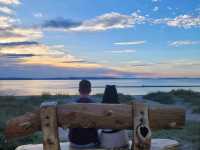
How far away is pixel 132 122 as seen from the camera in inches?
199

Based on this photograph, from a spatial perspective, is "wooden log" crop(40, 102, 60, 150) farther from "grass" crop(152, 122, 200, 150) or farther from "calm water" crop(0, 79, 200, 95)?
"calm water" crop(0, 79, 200, 95)

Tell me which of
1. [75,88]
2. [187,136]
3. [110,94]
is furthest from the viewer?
[75,88]

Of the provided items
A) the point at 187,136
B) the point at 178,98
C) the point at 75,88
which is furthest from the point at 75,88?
the point at 187,136

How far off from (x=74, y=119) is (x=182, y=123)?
1.06 m

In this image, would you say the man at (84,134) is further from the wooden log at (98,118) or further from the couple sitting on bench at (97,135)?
the wooden log at (98,118)

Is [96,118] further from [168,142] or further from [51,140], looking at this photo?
[168,142]

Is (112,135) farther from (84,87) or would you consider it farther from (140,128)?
(140,128)

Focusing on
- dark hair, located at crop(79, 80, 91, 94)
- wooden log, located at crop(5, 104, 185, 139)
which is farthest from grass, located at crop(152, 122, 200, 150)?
wooden log, located at crop(5, 104, 185, 139)

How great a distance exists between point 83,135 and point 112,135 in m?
0.35

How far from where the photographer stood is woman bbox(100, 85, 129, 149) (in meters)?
5.67

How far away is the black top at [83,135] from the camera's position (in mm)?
5883

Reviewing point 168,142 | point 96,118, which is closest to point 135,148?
point 96,118

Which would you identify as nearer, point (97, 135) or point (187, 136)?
point (97, 135)

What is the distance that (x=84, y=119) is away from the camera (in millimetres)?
5055
